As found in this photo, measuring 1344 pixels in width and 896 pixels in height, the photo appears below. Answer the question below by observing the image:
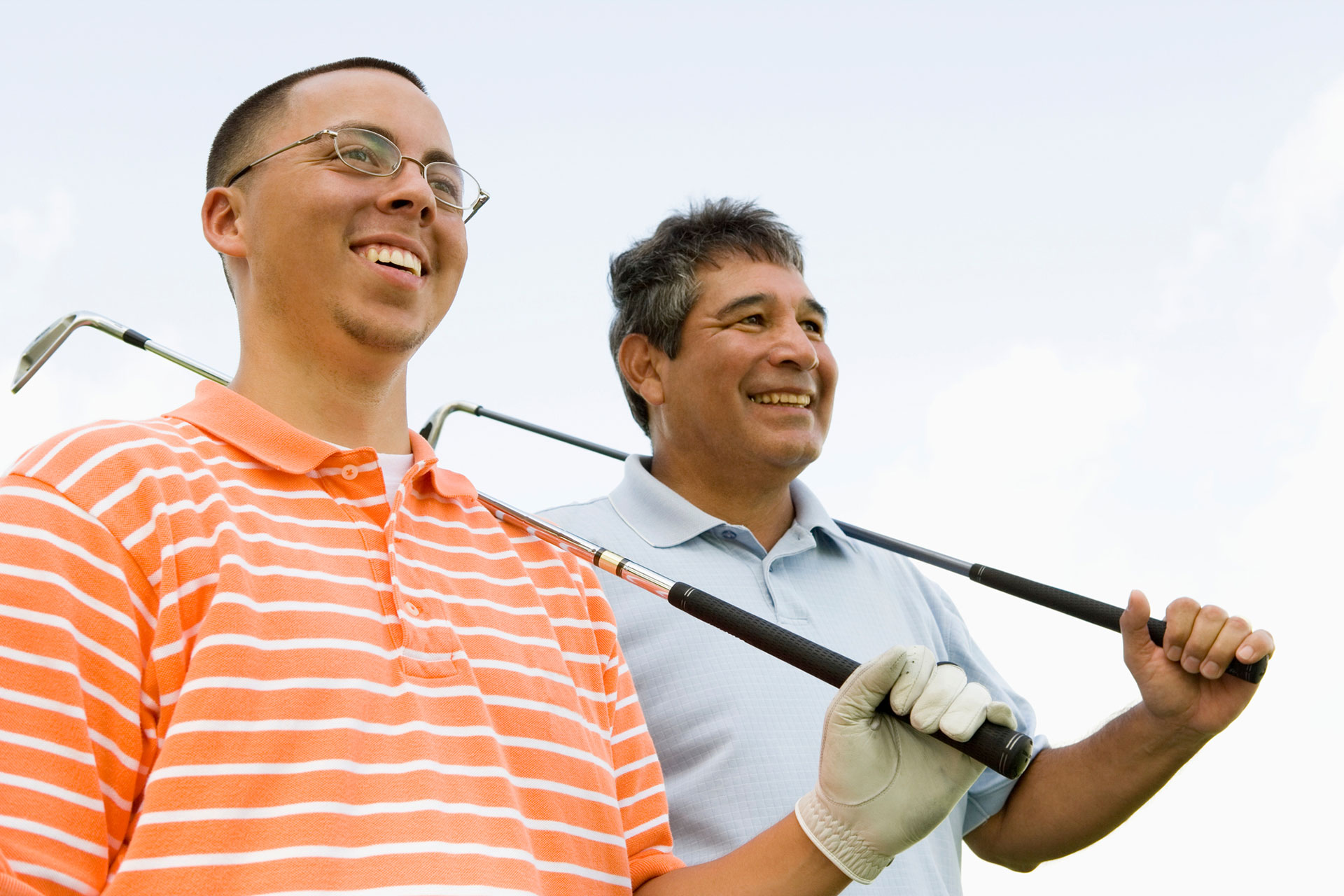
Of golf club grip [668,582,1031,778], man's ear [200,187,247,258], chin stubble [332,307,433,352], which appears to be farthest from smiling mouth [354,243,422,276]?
golf club grip [668,582,1031,778]

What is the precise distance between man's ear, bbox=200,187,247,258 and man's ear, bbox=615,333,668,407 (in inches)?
62.8

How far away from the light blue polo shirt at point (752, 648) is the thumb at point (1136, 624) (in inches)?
19.2

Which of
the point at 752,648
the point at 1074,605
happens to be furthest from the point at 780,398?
→ the point at 1074,605

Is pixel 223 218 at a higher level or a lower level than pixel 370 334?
higher

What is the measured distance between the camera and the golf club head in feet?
10.8

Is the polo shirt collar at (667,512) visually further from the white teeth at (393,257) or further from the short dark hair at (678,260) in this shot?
the white teeth at (393,257)

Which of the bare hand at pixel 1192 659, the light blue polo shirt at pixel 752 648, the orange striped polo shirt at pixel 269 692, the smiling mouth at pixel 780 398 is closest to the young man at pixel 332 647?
the orange striped polo shirt at pixel 269 692

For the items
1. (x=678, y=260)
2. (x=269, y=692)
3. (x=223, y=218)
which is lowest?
(x=269, y=692)

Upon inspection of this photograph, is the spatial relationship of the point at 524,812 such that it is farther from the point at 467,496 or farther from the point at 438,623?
the point at 467,496

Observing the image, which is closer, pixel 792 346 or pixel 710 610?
pixel 710 610

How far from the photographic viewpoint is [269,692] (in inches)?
63.2

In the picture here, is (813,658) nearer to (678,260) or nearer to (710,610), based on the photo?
(710,610)

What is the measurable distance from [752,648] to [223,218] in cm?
143

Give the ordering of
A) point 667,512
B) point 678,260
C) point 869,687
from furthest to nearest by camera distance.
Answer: point 678,260
point 667,512
point 869,687
